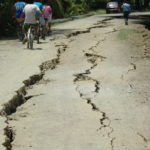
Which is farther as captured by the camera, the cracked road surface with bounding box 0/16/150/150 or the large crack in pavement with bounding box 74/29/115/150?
the large crack in pavement with bounding box 74/29/115/150

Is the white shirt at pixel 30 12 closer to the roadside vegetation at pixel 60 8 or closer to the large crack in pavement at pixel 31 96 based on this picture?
the large crack in pavement at pixel 31 96

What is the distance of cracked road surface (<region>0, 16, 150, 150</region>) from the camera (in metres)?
6.12

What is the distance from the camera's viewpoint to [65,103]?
8.23m

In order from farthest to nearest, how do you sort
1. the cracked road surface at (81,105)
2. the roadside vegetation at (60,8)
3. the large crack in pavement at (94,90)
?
A: 1. the roadside vegetation at (60,8)
2. the large crack in pavement at (94,90)
3. the cracked road surface at (81,105)

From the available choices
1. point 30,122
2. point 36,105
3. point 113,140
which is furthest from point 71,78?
point 113,140

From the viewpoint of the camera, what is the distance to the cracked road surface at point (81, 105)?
20.1 ft

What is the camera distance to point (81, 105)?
805 centimetres

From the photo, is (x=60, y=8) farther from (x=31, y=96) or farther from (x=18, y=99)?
(x=18, y=99)

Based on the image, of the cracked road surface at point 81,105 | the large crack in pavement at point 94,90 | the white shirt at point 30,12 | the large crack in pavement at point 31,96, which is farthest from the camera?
the white shirt at point 30,12

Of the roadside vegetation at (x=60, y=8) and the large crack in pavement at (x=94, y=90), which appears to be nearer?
the large crack in pavement at (x=94, y=90)

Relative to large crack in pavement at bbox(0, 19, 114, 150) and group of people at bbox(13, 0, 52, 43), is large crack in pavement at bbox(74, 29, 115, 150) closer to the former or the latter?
large crack in pavement at bbox(0, 19, 114, 150)

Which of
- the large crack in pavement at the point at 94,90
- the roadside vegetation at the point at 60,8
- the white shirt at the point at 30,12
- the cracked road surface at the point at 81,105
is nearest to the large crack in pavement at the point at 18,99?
the cracked road surface at the point at 81,105

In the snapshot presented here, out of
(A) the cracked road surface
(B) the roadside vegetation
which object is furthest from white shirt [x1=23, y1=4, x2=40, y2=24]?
(B) the roadside vegetation

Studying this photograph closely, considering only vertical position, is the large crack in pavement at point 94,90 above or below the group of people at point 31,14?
below
